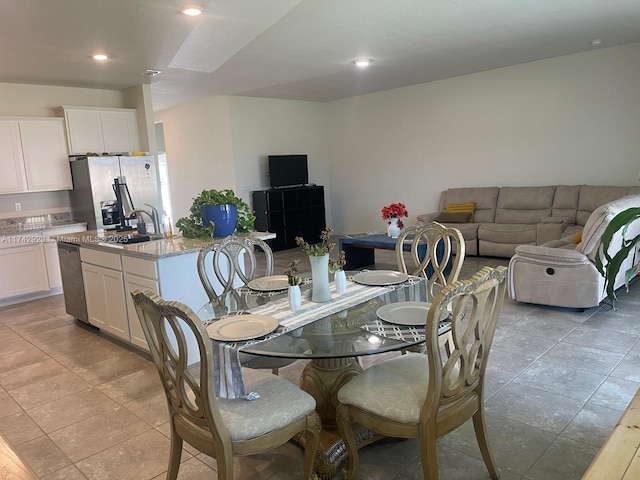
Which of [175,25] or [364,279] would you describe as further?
[175,25]

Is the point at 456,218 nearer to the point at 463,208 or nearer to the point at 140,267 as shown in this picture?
the point at 463,208

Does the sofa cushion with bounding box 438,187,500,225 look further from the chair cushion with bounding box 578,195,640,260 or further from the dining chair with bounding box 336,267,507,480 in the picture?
the dining chair with bounding box 336,267,507,480

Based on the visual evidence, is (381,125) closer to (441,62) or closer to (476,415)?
(441,62)

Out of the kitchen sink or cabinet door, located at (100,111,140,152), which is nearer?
the kitchen sink

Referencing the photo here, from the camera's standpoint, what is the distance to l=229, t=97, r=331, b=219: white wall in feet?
25.3

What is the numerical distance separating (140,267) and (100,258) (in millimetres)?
674

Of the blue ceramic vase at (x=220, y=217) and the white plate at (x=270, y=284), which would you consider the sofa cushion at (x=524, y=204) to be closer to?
the blue ceramic vase at (x=220, y=217)

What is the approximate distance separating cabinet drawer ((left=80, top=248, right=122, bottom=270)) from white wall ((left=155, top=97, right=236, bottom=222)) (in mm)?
3845

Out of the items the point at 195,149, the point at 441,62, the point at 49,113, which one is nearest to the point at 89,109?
the point at 49,113

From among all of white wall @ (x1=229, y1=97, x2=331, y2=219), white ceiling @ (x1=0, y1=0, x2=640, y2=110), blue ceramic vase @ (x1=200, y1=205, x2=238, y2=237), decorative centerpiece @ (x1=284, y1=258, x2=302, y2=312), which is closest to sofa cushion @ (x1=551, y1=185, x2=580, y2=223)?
white ceiling @ (x1=0, y1=0, x2=640, y2=110)

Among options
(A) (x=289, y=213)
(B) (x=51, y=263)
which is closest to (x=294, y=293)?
(B) (x=51, y=263)

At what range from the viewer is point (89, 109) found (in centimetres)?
583

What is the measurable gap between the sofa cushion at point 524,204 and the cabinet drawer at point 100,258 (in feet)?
16.6

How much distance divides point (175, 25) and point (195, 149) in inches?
184
